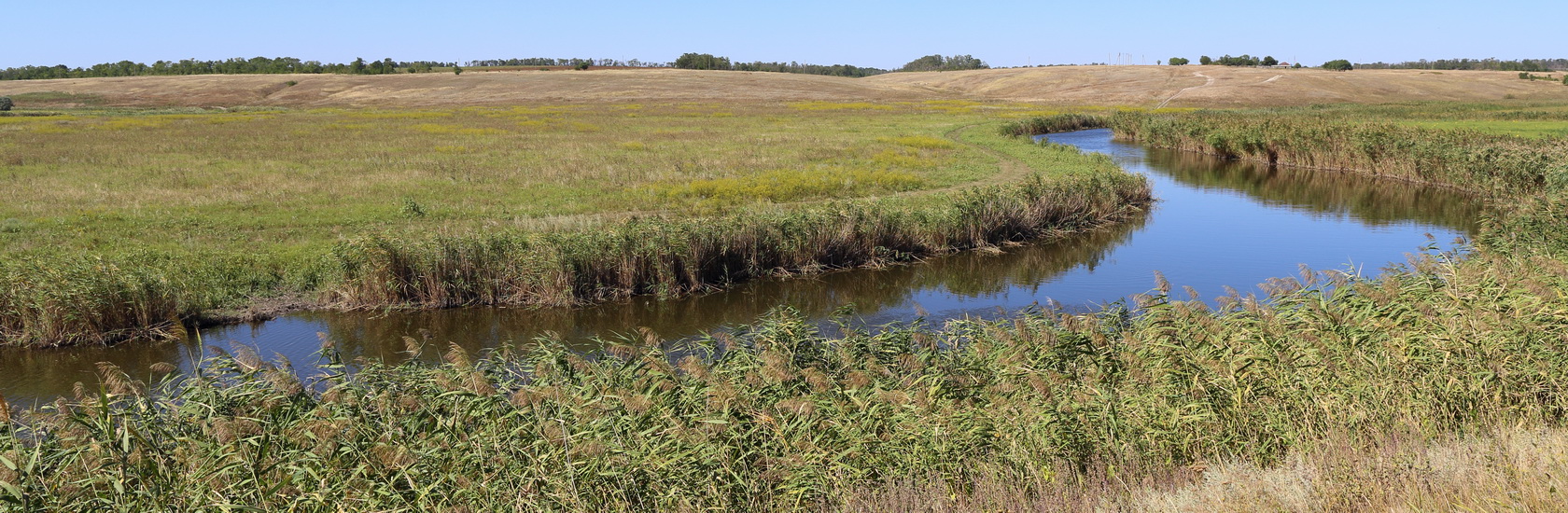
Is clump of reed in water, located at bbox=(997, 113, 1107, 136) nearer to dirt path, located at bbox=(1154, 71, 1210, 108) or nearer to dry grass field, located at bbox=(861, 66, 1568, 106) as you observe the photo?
dirt path, located at bbox=(1154, 71, 1210, 108)

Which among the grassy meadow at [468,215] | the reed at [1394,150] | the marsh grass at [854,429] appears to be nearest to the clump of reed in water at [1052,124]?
the reed at [1394,150]

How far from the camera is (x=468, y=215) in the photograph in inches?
765

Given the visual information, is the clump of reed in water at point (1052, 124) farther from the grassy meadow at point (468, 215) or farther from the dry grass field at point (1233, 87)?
the dry grass field at point (1233, 87)

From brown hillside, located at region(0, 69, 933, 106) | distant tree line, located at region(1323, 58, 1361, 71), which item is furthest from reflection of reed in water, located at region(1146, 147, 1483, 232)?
distant tree line, located at region(1323, 58, 1361, 71)

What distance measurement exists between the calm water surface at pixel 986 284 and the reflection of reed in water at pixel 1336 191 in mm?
101

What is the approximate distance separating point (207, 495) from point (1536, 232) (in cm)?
1629

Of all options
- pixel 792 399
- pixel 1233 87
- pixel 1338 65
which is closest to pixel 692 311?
pixel 792 399

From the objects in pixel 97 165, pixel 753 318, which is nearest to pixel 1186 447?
pixel 753 318

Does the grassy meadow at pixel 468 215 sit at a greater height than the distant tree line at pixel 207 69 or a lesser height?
lesser

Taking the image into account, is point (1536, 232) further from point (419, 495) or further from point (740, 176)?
point (740, 176)

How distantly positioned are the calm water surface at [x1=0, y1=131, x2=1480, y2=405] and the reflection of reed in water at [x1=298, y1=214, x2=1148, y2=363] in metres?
0.03

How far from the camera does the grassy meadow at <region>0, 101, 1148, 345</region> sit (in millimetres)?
13492

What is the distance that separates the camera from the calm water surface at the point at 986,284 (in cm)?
1180

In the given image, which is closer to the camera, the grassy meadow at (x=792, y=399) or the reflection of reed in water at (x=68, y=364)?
the grassy meadow at (x=792, y=399)
